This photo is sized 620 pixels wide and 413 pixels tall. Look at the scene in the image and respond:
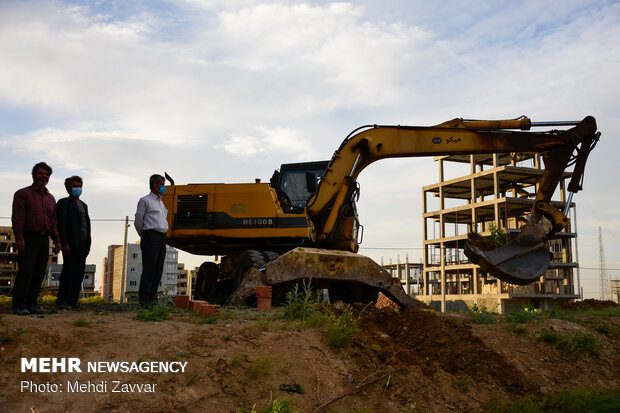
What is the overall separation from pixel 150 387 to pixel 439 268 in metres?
43.5

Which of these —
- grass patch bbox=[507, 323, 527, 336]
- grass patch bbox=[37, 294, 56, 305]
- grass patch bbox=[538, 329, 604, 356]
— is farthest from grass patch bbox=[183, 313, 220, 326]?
grass patch bbox=[538, 329, 604, 356]

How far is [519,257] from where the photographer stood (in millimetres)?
8844

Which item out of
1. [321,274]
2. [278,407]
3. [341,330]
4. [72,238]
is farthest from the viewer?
[321,274]

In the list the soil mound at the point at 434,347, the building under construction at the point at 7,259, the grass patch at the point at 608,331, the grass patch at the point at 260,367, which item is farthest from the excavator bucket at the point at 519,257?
the building under construction at the point at 7,259

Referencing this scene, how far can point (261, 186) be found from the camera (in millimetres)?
9930

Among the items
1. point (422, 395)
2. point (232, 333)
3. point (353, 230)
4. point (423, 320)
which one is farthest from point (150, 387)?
point (353, 230)

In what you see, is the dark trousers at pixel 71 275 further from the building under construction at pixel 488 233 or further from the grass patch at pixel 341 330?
the building under construction at pixel 488 233

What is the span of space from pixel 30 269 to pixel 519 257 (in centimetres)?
706

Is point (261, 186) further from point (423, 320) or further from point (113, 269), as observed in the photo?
point (113, 269)

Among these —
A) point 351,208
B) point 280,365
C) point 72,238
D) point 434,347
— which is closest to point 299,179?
point 351,208

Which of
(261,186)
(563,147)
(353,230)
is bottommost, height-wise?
(353,230)

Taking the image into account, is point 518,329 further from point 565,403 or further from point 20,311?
point 20,311

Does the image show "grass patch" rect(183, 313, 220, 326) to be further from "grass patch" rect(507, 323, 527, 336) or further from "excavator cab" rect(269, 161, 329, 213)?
"excavator cab" rect(269, 161, 329, 213)

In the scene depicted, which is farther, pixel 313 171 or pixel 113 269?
pixel 113 269
